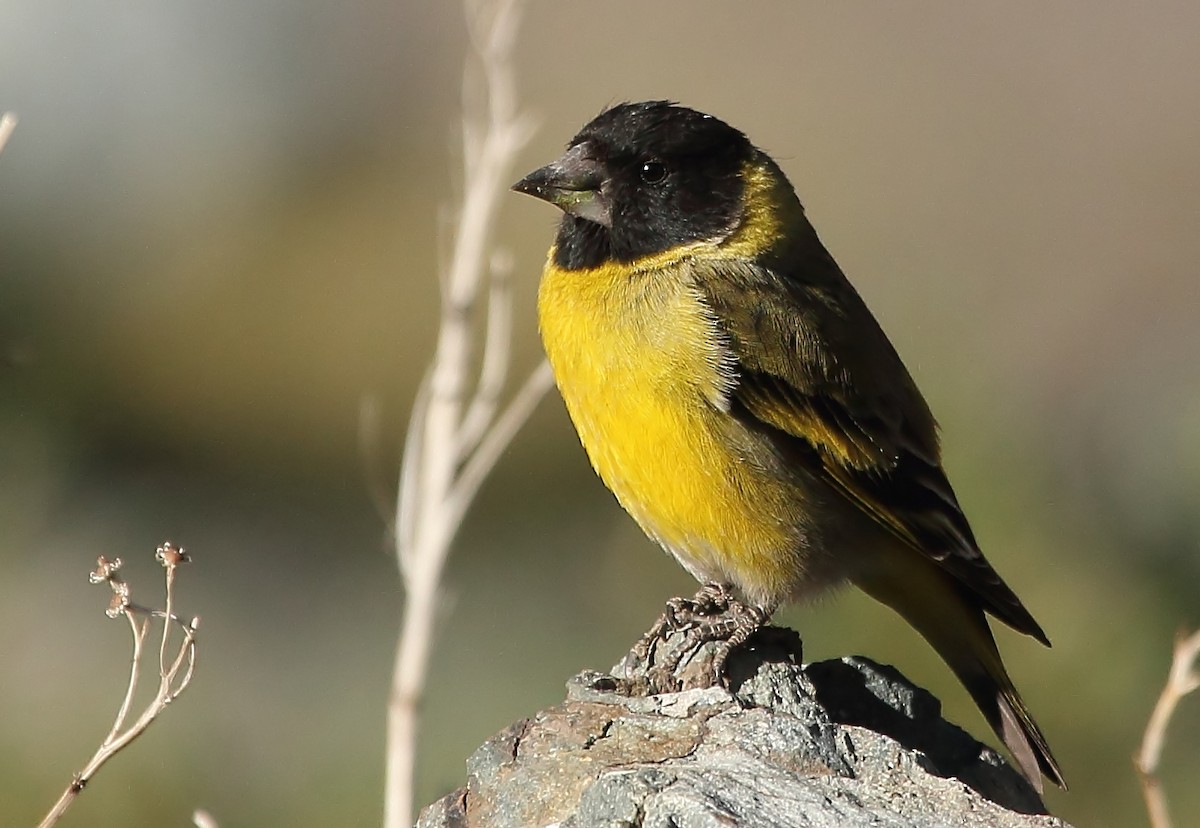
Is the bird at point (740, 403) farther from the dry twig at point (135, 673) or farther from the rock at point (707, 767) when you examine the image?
the dry twig at point (135, 673)

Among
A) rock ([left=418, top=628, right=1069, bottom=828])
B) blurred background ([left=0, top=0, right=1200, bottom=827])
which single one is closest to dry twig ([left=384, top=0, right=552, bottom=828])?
rock ([left=418, top=628, right=1069, bottom=828])

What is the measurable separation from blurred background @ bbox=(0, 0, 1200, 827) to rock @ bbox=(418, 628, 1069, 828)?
141cm

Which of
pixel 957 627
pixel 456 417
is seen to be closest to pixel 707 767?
pixel 456 417

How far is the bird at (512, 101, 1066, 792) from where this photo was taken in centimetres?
487

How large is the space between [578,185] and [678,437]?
88cm

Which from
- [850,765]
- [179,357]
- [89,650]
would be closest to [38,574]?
[89,650]

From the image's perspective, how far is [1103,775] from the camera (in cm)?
639

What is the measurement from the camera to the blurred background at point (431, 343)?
23.4ft

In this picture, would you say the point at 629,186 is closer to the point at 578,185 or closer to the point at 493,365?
the point at 578,185

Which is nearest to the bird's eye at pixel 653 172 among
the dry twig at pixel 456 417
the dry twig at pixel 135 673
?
the dry twig at pixel 456 417

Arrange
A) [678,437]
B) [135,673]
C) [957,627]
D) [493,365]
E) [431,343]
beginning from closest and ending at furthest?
[135,673]
[493,365]
[678,437]
[957,627]
[431,343]

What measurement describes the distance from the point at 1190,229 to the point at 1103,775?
976 centimetres

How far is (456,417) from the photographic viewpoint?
4117 mm

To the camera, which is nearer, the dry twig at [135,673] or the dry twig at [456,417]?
the dry twig at [135,673]
